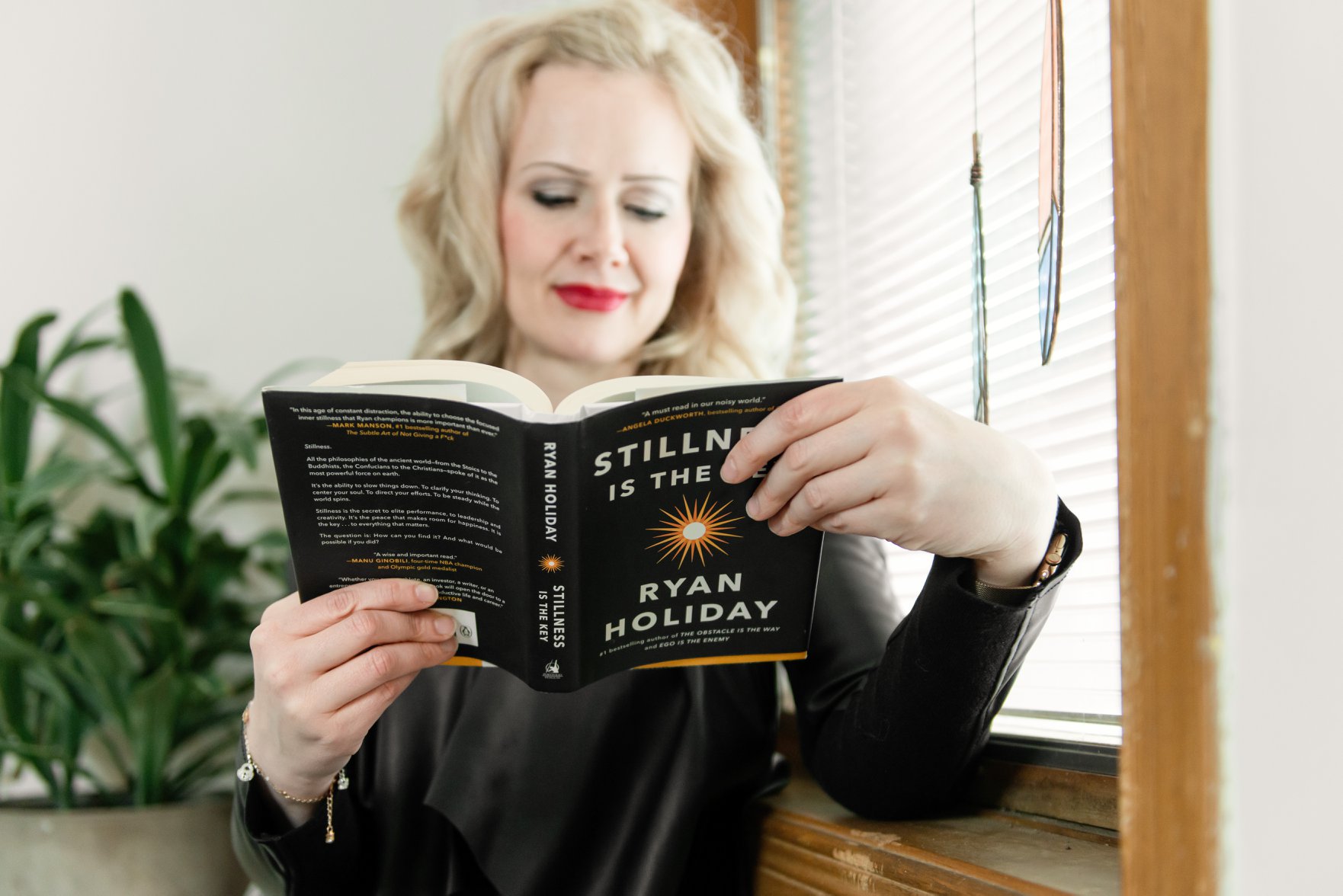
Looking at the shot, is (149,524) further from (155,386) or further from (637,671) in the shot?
(637,671)

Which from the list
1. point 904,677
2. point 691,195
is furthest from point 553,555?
point 691,195

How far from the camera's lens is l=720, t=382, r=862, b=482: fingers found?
0.71 meters

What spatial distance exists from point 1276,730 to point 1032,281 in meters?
0.67

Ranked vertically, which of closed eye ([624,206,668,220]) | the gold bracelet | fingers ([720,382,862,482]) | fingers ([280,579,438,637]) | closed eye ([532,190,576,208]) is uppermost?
closed eye ([532,190,576,208])

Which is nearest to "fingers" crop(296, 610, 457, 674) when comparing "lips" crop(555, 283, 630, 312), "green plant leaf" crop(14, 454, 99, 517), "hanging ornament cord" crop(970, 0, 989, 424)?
"hanging ornament cord" crop(970, 0, 989, 424)

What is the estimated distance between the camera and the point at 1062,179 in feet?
2.57

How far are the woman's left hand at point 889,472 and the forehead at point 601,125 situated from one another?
70cm

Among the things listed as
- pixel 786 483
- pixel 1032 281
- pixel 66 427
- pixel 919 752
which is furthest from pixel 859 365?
pixel 66 427

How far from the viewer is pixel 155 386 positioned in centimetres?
164

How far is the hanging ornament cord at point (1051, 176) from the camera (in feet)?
2.57

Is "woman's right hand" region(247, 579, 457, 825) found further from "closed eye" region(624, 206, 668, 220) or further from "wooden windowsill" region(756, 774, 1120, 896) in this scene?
"closed eye" region(624, 206, 668, 220)

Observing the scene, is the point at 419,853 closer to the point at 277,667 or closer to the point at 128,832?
the point at 277,667

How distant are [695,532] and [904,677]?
288 mm

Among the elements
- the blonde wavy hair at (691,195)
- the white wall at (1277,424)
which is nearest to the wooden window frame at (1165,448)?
the white wall at (1277,424)
